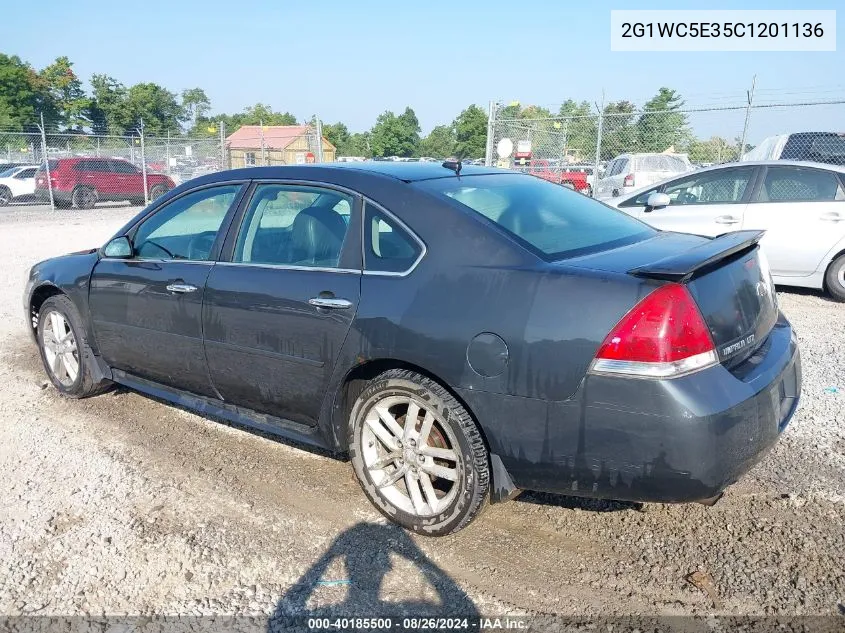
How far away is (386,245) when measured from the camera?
3.02 metres

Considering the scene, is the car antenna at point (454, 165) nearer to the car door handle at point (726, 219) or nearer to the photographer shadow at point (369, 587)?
the photographer shadow at point (369, 587)

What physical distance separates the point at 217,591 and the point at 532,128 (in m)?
15.3

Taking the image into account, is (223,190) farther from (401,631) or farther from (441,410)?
A: (401,631)

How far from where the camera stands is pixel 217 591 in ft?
8.54

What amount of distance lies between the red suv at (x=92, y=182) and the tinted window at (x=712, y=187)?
18.6 m

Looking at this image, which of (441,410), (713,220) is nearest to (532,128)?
(713,220)

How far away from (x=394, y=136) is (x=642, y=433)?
8437 centimetres

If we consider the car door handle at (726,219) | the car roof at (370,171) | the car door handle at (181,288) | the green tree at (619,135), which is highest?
the green tree at (619,135)

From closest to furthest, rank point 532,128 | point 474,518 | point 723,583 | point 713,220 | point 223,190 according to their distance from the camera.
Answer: point 723,583
point 474,518
point 223,190
point 713,220
point 532,128

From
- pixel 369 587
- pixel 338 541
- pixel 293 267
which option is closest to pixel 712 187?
pixel 293 267

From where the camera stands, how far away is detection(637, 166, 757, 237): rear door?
24.8 feet

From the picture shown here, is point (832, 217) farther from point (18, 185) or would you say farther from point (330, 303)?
point (18, 185)

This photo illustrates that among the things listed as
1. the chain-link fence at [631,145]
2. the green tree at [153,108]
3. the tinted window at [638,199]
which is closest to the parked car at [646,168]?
the chain-link fence at [631,145]

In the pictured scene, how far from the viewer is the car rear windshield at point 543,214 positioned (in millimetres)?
2918
